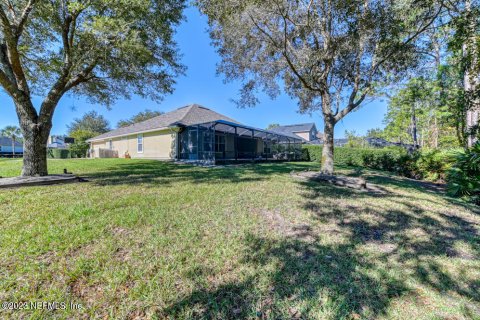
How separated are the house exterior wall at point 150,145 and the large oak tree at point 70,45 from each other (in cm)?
833

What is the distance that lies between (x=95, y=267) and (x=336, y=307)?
2609mm

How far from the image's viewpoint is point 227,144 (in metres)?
19.7

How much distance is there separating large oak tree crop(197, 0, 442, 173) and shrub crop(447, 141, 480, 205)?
12.3 ft

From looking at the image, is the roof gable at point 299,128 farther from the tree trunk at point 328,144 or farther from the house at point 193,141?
the tree trunk at point 328,144

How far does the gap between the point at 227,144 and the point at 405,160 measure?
1365cm

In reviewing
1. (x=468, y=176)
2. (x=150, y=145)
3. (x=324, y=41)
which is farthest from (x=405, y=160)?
(x=150, y=145)

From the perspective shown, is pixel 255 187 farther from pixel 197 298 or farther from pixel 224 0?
pixel 224 0

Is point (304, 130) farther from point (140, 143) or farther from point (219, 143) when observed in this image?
point (140, 143)

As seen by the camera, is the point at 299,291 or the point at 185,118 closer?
the point at 299,291

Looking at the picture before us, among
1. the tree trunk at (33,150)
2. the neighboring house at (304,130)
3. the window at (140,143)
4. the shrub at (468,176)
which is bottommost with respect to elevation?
the shrub at (468,176)

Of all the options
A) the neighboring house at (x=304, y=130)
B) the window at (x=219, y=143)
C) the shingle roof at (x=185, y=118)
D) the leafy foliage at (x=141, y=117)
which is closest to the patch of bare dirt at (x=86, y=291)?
the shingle roof at (x=185, y=118)

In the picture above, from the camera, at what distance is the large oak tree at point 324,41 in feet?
20.2

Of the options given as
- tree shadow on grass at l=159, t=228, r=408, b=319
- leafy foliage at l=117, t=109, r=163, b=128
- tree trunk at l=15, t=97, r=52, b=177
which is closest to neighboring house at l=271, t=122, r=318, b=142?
leafy foliage at l=117, t=109, r=163, b=128

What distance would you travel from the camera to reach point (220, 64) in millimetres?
9602
